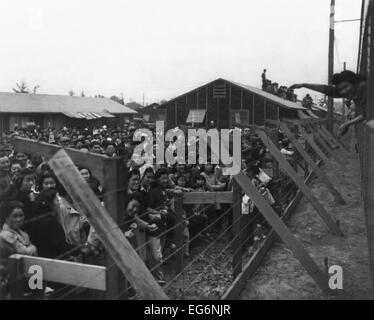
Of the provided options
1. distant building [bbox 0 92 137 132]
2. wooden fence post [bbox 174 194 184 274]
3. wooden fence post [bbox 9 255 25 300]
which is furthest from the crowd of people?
distant building [bbox 0 92 137 132]

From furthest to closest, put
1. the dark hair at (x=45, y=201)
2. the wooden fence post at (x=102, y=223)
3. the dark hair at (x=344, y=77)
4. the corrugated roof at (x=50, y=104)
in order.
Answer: the corrugated roof at (x=50, y=104), the dark hair at (x=344, y=77), the dark hair at (x=45, y=201), the wooden fence post at (x=102, y=223)

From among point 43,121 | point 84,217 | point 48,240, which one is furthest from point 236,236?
point 43,121

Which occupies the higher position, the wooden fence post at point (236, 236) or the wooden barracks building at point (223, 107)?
the wooden barracks building at point (223, 107)

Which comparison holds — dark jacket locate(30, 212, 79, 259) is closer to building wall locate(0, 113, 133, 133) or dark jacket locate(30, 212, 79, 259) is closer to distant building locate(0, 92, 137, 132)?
distant building locate(0, 92, 137, 132)

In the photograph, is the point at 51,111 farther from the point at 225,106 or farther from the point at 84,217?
the point at 84,217

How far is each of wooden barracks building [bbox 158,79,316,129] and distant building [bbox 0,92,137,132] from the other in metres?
6.83

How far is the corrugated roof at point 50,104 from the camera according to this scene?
98.5ft

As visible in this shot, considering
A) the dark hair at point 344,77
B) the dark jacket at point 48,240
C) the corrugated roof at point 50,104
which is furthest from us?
the corrugated roof at point 50,104

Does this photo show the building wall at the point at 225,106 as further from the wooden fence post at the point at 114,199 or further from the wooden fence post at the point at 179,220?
the wooden fence post at the point at 114,199

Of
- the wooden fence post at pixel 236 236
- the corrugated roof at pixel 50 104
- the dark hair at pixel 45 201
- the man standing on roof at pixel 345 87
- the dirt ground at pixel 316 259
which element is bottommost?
the dirt ground at pixel 316 259

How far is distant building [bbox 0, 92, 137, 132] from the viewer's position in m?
29.2

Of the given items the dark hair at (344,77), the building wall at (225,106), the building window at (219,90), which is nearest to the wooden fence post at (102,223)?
the dark hair at (344,77)

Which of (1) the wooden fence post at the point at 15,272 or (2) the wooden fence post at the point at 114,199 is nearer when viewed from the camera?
(2) the wooden fence post at the point at 114,199

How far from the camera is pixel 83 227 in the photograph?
5.19m
